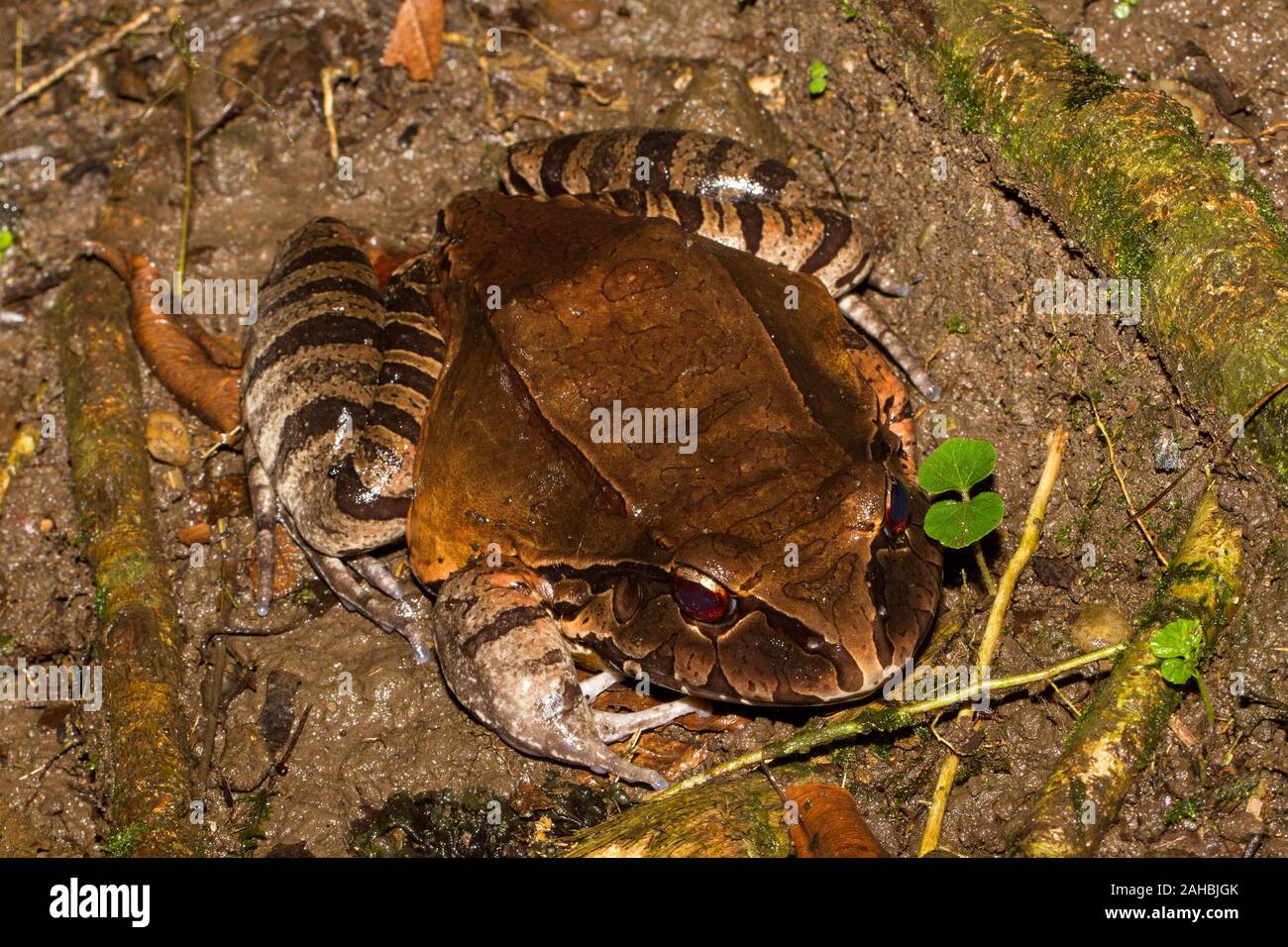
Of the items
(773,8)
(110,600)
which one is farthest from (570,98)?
(110,600)

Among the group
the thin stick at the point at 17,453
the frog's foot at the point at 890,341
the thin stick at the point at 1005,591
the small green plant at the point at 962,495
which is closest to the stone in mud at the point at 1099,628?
the thin stick at the point at 1005,591

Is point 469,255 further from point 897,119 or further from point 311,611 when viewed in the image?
point 897,119

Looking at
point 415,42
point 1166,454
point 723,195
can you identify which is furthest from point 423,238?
point 1166,454

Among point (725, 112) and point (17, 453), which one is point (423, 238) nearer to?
point (725, 112)

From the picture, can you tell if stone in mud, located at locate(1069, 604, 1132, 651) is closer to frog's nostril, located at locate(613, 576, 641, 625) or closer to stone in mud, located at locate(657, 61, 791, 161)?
frog's nostril, located at locate(613, 576, 641, 625)

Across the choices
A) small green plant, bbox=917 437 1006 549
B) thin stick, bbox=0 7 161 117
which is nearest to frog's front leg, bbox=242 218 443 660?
small green plant, bbox=917 437 1006 549
